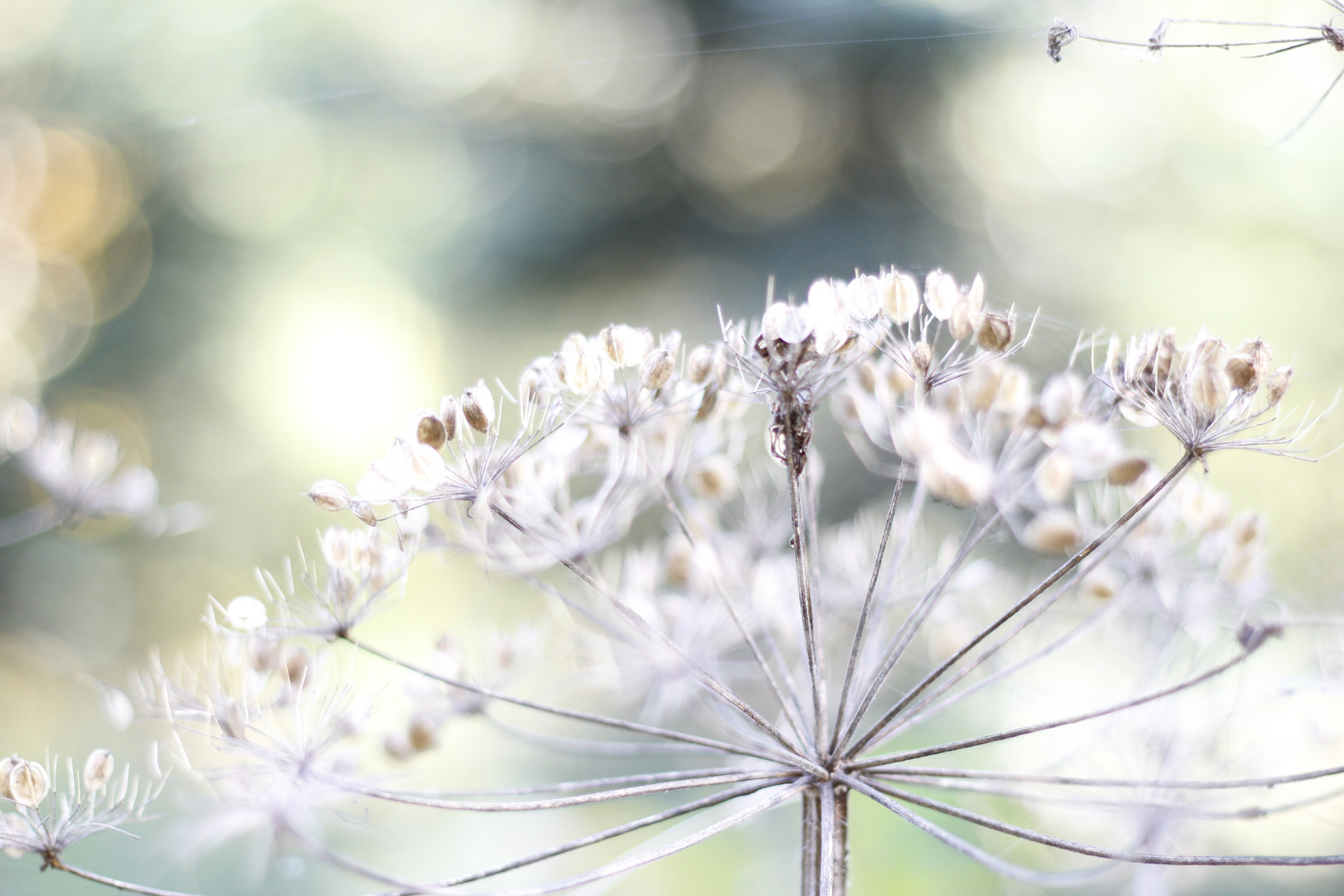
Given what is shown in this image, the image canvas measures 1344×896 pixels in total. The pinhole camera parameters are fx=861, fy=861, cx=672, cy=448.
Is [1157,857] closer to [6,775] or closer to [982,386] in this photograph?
[982,386]

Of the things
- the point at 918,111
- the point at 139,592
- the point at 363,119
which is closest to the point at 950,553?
the point at 918,111

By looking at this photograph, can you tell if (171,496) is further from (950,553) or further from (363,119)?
(950,553)

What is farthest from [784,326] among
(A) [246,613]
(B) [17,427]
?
(B) [17,427]

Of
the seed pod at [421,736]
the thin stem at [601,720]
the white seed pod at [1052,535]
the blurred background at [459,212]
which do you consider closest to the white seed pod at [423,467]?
the thin stem at [601,720]

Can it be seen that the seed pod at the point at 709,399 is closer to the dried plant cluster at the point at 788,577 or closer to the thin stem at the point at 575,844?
the dried plant cluster at the point at 788,577

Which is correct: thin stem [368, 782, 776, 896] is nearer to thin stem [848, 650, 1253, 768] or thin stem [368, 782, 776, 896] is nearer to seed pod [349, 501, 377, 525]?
thin stem [848, 650, 1253, 768]

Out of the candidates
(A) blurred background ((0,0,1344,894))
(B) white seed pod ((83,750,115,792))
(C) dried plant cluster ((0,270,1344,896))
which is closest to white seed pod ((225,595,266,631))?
(C) dried plant cluster ((0,270,1344,896))
